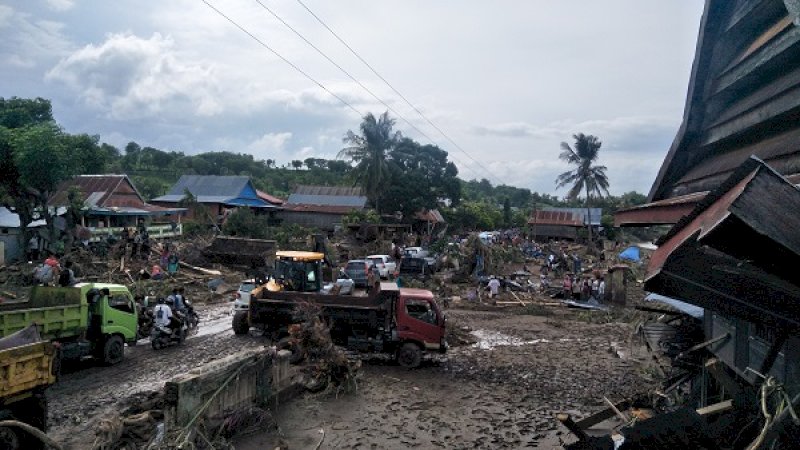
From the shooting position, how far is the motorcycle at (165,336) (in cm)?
1625

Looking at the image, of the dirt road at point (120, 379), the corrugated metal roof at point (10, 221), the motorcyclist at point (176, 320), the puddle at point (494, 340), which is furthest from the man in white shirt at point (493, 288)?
the corrugated metal roof at point (10, 221)

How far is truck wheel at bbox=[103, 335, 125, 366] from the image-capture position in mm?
14195

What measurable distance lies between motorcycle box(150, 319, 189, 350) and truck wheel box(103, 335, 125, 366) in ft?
5.02

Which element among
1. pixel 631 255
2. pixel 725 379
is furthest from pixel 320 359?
pixel 631 255

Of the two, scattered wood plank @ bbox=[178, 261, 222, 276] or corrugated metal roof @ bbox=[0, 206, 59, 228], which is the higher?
corrugated metal roof @ bbox=[0, 206, 59, 228]

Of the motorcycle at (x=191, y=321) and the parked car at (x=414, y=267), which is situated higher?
the parked car at (x=414, y=267)

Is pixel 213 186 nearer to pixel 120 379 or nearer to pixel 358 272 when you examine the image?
pixel 358 272

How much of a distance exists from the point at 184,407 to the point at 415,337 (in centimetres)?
740

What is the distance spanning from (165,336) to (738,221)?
17303 millimetres

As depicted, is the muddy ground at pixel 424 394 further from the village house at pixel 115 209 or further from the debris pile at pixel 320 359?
the village house at pixel 115 209

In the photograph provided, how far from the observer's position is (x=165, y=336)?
1644 centimetres

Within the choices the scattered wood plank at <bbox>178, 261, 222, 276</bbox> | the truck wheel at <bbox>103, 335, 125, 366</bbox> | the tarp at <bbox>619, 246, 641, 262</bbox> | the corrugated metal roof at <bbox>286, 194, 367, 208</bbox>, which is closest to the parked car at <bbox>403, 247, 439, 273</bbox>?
the scattered wood plank at <bbox>178, 261, 222, 276</bbox>

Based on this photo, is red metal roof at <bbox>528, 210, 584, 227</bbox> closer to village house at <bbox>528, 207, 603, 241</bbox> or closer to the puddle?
village house at <bbox>528, 207, 603, 241</bbox>

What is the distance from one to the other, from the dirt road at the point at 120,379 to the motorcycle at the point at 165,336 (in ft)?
0.69
